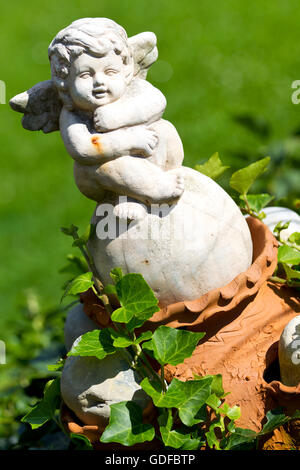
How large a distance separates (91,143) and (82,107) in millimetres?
119

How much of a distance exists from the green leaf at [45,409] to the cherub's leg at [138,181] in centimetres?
65

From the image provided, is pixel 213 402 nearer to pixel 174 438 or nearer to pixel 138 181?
pixel 174 438

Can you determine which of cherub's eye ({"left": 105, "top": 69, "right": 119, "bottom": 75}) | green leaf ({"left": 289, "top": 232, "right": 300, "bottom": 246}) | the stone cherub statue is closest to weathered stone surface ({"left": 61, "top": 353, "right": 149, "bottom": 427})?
the stone cherub statue

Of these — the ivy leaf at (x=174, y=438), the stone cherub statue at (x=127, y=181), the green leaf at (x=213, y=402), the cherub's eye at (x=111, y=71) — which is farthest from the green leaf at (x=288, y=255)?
the cherub's eye at (x=111, y=71)

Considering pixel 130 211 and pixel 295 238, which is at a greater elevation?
pixel 130 211

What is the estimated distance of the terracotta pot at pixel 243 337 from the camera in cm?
195

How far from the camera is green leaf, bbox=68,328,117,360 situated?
6.21 feet

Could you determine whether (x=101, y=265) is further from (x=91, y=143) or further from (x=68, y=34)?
(x=68, y=34)

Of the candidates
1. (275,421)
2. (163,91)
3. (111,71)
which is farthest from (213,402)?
(163,91)

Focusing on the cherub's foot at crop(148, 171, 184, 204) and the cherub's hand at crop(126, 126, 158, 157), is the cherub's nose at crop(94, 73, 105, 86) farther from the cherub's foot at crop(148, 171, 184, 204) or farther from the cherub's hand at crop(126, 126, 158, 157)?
the cherub's foot at crop(148, 171, 184, 204)

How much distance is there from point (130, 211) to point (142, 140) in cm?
20

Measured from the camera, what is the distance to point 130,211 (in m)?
1.96

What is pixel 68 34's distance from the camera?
1.88 meters

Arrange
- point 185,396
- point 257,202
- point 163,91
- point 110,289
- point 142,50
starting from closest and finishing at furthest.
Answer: point 185,396 → point 110,289 → point 142,50 → point 257,202 → point 163,91
